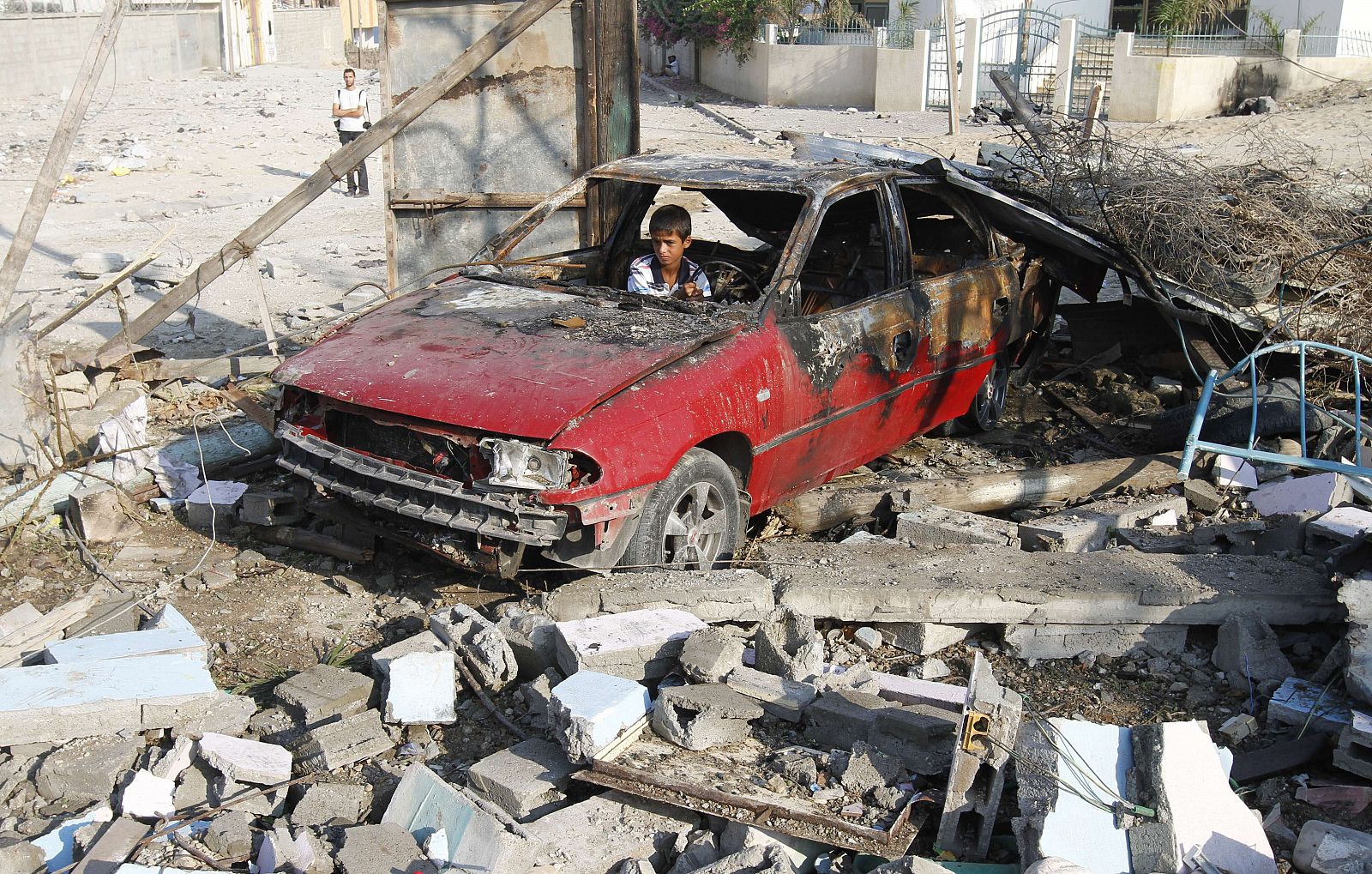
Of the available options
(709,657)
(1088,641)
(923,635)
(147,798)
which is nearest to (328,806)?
(147,798)

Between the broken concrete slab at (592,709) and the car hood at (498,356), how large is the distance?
0.92 metres

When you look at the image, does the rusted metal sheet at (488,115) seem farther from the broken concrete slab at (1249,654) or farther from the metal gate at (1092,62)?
the metal gate at (1092,62)

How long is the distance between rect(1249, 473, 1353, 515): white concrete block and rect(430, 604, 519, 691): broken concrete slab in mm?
3777

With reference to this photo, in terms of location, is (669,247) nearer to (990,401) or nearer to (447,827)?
(990,401)

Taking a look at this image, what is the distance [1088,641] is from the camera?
4.79 m

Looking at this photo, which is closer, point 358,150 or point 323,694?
point 323,694

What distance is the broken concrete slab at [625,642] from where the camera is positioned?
13.6 feet

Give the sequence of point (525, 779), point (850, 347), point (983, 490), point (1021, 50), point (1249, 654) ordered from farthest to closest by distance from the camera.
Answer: point (1021, 50) → point (983, 490) → point (850, 347) → point (1249, 654) → point (525, 779)

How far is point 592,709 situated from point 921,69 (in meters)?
24.9

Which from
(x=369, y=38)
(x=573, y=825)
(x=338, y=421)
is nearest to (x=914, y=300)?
(x=338, y=421)

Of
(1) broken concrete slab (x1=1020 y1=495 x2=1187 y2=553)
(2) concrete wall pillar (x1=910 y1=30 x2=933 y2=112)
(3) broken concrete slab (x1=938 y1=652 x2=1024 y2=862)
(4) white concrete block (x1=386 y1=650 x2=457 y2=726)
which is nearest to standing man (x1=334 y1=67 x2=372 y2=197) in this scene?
(1) broken concrete slab (x1=1020 y1=495 x2=1187 y2=553)

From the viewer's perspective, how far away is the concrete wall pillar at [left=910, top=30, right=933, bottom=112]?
A: 85.7 feet

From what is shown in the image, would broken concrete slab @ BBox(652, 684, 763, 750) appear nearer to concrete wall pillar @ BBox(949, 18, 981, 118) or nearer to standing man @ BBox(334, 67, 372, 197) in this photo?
standing man @ BBox(334, 67, 372, 197)

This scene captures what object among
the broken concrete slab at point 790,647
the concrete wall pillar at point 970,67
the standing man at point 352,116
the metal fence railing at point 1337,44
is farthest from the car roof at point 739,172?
the metal fence railing at point 1337,44
